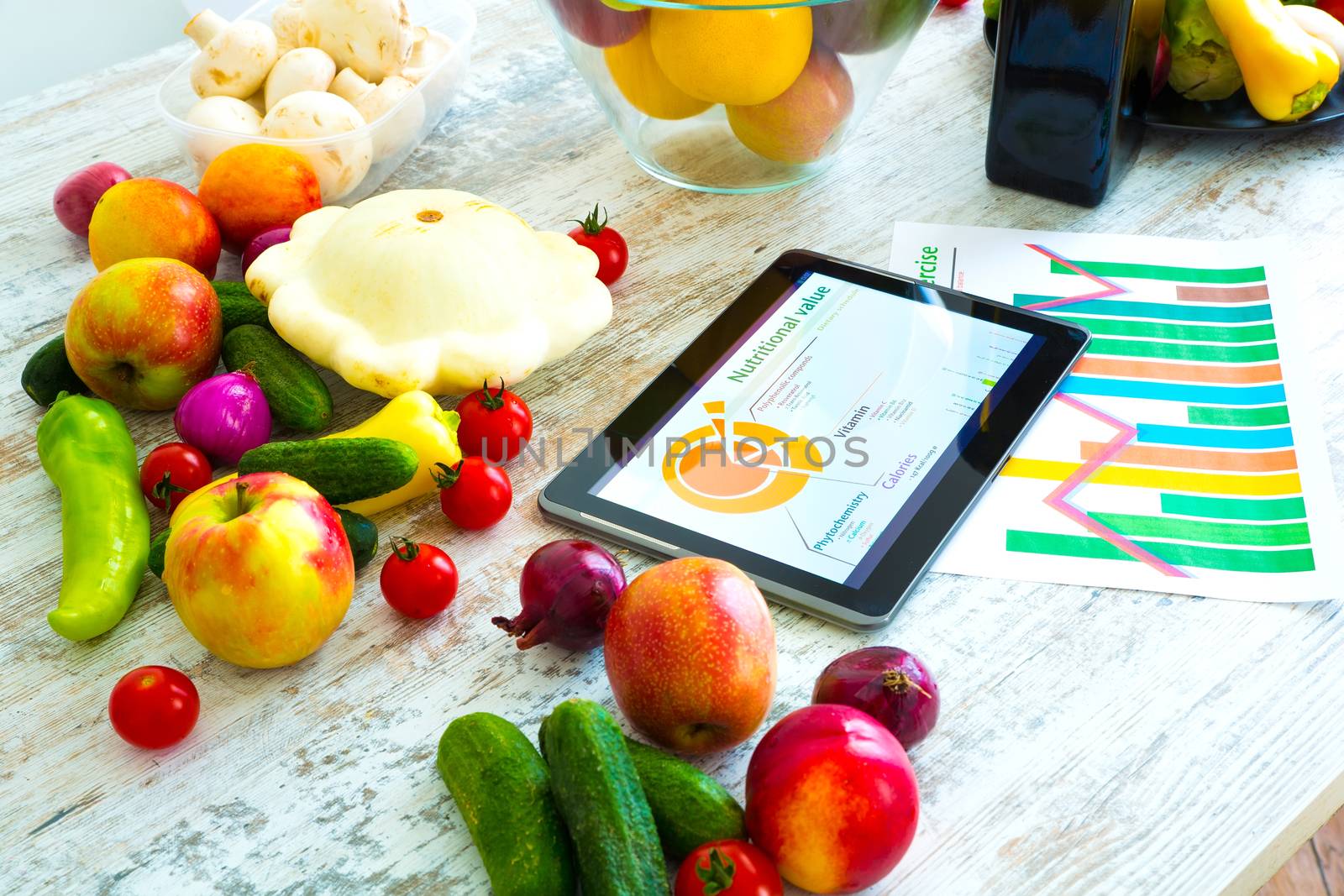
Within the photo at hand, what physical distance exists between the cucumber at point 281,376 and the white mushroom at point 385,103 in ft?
1.06

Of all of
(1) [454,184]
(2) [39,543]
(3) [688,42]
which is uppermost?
(3) [688,42]

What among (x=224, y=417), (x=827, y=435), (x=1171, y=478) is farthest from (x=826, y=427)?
(x=224, y=417)

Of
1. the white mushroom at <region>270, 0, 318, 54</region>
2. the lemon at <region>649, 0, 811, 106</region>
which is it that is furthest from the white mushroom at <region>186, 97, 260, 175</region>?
the lemon at <region>649, 0, 811, 106</region>

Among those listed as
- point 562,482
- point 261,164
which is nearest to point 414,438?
point 562,482

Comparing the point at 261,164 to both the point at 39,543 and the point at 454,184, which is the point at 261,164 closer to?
the point at 454,184

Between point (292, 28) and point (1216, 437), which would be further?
point (292, 28)

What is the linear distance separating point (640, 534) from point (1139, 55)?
754 millimetres

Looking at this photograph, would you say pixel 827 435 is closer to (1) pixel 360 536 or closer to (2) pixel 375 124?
(1) pixel 360 536

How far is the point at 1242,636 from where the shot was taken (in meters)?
0.77

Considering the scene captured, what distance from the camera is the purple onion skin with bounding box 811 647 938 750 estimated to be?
0.69 m

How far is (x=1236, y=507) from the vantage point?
0.86 meters

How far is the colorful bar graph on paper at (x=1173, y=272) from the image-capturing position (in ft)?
3.58

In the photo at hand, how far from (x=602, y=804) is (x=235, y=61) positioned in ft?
3.13

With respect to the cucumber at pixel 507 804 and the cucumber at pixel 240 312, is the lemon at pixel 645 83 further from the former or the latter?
the cucumber at pixel 507 804
